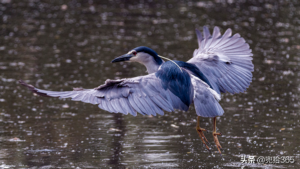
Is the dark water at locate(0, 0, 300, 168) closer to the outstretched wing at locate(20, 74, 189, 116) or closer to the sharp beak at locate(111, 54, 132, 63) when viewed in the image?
the outstretched wing at locate(20, 74, 189, 116)

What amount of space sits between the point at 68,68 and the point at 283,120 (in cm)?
498

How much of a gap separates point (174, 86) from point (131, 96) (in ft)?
1.76

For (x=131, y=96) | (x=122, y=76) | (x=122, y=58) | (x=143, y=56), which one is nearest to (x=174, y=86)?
(x=131, y=96)

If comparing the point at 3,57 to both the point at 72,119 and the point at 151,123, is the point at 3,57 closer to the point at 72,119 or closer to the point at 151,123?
the point at 72,119

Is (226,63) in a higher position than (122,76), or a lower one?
higher

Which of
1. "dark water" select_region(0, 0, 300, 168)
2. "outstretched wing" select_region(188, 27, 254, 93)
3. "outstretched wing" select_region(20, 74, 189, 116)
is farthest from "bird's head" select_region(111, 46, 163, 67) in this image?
"dark water" select_region(0, 0, 300, 168)

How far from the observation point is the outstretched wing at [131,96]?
512cm

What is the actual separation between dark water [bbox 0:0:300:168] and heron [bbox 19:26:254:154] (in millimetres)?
972

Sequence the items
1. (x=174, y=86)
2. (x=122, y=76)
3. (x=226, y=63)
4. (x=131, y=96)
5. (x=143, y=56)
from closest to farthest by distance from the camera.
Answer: (x=131, y=96), (x=174, y=86), (x=143, y=56), (x=226, y=63), (x=122, y=76)

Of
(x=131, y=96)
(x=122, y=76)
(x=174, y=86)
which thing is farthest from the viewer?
(x=122, y=76)

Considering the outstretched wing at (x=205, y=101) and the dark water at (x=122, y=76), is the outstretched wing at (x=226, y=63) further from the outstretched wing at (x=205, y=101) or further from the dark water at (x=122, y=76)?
the dark water at (x=122, y=76)

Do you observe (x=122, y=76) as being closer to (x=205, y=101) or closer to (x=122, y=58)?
(x=122, y=58)

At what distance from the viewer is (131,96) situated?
523cm

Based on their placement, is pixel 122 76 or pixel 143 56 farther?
pixel 122 76
